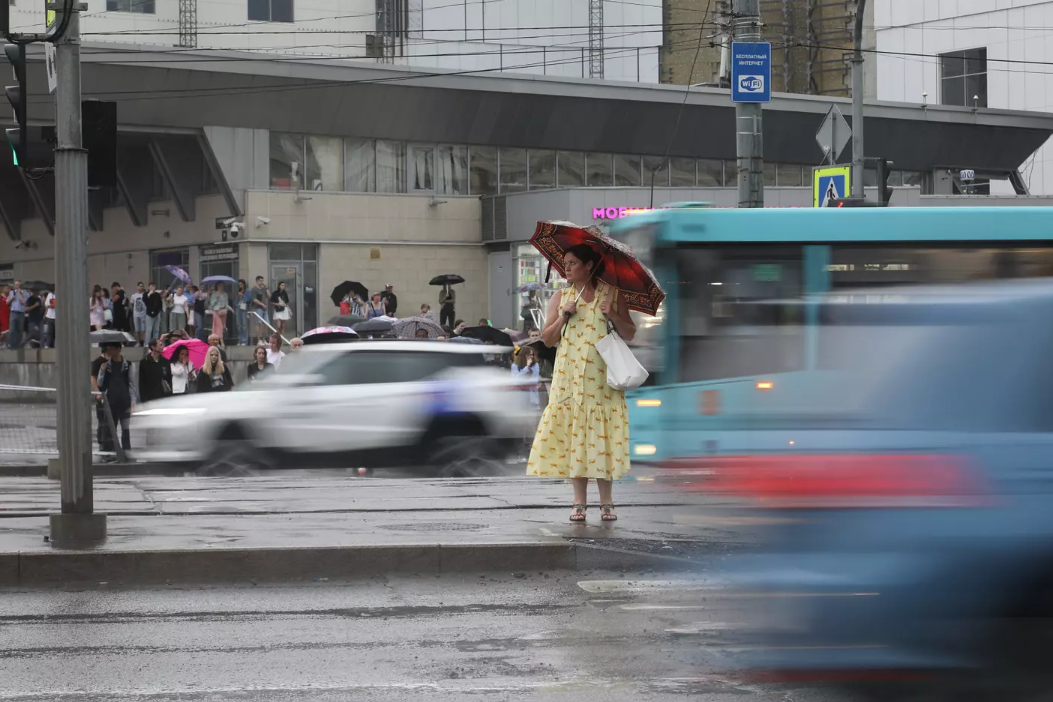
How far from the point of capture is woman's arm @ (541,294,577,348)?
9.42 metres

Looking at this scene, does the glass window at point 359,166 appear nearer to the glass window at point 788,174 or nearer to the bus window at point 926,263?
the glass window at point 788,174

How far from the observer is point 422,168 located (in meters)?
43.8

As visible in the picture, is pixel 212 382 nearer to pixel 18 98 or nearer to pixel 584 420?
pixel 18 98

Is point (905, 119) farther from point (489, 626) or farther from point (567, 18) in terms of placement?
point (489, 626)

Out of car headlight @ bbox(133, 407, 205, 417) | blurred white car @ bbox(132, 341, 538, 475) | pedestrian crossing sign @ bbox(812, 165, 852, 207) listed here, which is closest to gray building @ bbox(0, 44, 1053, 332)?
pedestrian crossing sign @ bbox(812, 165, 852, 207)

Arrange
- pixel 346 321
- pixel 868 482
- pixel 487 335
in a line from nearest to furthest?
pixel 868 482 < pixel 487 335 < pixel 346 321

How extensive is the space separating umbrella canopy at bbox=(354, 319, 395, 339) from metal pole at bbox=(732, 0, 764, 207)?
30.2 ft

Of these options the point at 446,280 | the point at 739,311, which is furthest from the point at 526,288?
the point at 739,311

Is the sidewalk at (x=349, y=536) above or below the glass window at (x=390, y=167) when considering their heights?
below

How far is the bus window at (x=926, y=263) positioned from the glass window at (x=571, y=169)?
3284cm

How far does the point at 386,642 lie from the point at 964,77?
184 ft

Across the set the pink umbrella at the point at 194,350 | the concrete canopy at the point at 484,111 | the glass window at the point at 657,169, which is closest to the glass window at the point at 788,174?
the concrete canopy at the point at 484,111

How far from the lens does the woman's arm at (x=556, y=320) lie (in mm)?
9422

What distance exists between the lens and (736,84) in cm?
1786
